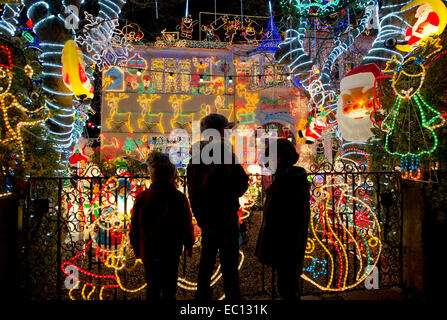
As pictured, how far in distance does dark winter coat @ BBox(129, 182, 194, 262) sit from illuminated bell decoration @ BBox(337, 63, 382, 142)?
128 inches

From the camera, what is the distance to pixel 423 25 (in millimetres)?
3590

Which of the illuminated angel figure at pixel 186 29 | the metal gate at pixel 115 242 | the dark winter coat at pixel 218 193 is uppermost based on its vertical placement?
the illuminated angel figure at pixel 186 29

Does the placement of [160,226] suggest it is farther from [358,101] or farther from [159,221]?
[358,101]

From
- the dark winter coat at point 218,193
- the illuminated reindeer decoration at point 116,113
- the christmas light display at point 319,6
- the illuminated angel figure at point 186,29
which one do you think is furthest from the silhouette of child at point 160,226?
the illuminated angel figure at point 186,29

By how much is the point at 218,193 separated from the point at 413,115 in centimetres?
285

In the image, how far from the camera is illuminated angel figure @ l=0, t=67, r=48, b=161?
3.27 m

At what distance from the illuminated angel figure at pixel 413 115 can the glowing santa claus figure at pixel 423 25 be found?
131 mm

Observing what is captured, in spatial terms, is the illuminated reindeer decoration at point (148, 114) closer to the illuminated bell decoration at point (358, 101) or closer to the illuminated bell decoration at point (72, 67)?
the illuminated bell decoration at point (72, 67)

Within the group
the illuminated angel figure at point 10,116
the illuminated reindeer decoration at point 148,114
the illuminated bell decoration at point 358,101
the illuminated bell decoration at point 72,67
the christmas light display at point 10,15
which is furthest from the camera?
the illuminated reindeer decoration at point 148,114

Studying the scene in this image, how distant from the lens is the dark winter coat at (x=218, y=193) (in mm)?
2682

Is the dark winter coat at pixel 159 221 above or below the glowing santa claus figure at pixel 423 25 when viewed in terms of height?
below

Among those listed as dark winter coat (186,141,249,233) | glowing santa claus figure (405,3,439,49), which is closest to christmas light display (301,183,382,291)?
dark winter coat (186,141,249,233)
